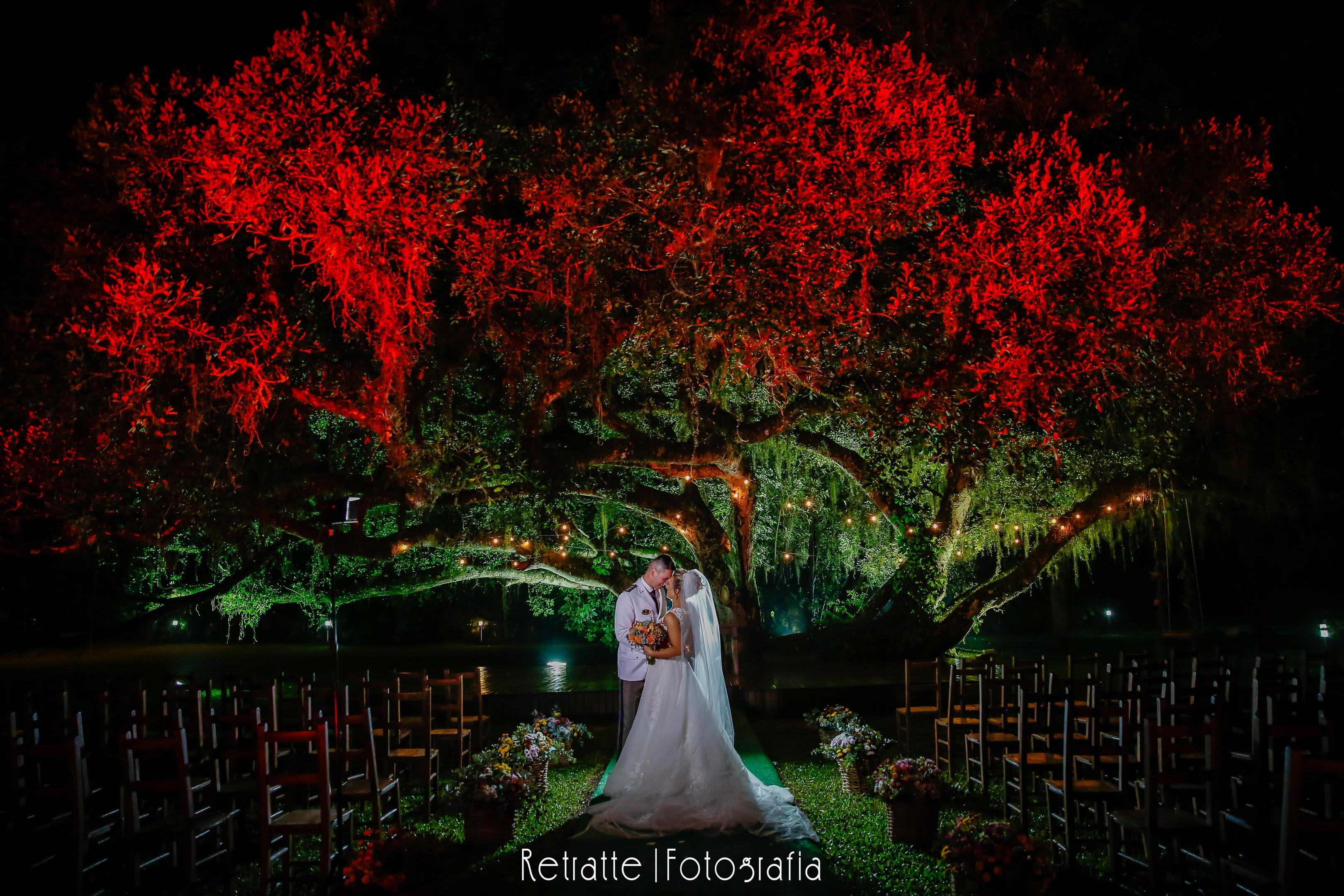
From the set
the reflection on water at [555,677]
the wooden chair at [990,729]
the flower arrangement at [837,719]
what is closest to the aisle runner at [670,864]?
the wooden chair at [990,729]

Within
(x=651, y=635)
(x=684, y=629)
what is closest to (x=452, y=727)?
(x=651, y=635)

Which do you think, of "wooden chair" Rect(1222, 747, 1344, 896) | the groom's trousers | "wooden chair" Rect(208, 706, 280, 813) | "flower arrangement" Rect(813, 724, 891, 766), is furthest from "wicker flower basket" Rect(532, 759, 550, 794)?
"wooden chair" Rect(1222, 747, 1344, 896)

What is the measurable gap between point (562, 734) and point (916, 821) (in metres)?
3.70

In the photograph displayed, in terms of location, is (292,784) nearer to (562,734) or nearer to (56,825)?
(56,825)

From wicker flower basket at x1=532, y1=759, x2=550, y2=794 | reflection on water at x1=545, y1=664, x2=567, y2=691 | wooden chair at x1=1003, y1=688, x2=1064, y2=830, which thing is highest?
wooden chair at x1=1003, y1=688, x2=1064, y2=830

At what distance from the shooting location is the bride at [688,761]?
5.26 m

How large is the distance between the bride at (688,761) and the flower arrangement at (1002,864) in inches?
54.8

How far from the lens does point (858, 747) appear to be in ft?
20.6

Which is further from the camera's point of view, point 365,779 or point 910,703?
point 910,703

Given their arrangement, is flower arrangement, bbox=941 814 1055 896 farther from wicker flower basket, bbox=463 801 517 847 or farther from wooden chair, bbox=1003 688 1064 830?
wicker flower basket, bbox=463 801 517 847

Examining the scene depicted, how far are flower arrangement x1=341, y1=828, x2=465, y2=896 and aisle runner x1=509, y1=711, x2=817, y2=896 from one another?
727mm

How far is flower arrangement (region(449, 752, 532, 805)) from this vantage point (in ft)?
16.9

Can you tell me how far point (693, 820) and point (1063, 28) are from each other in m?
10.2

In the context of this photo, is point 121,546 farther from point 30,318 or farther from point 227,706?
point 227,706
